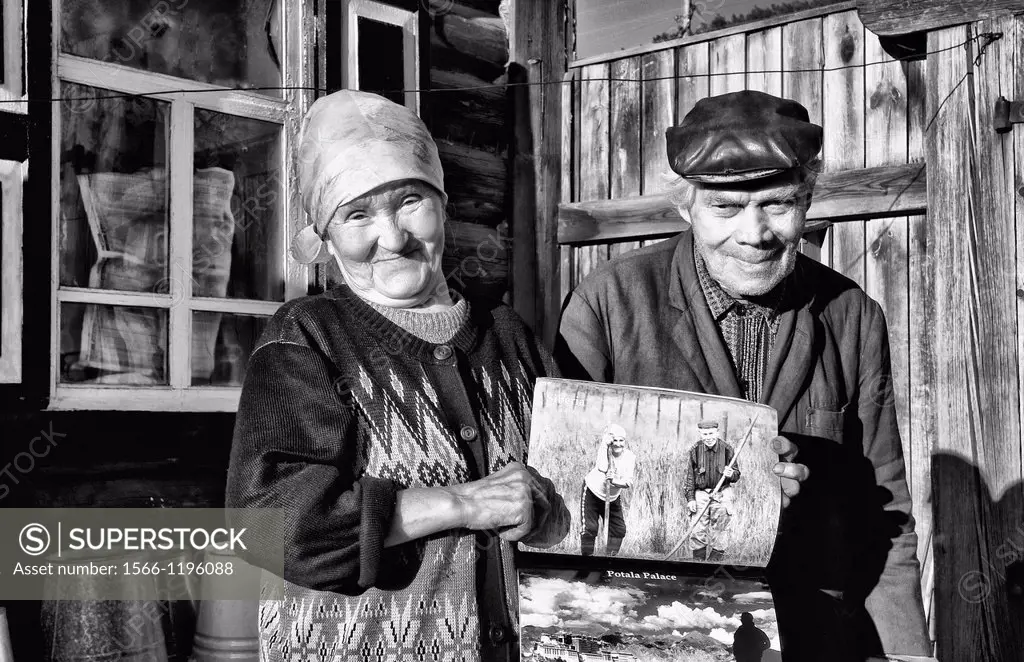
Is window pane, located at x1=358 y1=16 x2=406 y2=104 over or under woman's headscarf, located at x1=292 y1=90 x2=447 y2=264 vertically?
over

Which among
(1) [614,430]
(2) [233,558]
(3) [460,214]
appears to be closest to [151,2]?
(3) [460,214]

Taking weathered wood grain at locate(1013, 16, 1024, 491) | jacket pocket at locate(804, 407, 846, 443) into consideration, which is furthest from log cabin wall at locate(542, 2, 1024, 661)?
jacket pocket at locate(804, 407, 846, 443)

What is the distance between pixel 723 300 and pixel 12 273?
7.33 feet

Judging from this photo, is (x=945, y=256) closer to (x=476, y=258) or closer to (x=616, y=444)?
(x=476, y=258)

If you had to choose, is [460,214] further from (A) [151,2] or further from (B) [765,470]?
(B) [765,470]

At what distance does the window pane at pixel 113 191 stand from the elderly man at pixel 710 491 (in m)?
2.41

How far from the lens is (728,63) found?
4.63 meters

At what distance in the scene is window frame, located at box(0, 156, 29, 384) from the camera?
3.08 m

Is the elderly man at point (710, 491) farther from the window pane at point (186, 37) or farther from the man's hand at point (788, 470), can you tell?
Result: the window pane at point (186, 37)

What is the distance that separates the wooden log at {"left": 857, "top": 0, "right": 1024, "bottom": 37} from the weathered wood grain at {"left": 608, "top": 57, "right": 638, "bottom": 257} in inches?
48.1

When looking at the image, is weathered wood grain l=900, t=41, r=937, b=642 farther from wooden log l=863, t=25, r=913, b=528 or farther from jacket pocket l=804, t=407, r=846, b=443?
jacket pocket l=804, t=407, r=846, b=443

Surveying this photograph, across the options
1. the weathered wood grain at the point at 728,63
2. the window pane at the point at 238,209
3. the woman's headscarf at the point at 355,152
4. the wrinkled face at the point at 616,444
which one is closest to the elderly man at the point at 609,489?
the wrinkled face at the point at 616,444

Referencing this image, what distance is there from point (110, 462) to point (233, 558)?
0.54 m

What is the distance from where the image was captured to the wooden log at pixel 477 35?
4617 millimetres
